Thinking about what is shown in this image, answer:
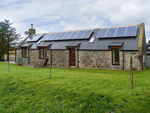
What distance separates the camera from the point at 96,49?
17.6m

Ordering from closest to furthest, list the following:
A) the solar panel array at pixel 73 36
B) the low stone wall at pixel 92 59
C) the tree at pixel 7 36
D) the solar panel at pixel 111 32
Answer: the low stone wall at pixel 92 59
the solar panel at pixel 111 32
the solar panel array at pixel 73 36
the tree at pixel 7 36

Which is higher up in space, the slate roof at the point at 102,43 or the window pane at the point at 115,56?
the slate roof at the point at 102,43

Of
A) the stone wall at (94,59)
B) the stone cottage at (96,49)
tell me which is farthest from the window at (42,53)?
the stone wall at (94,59)

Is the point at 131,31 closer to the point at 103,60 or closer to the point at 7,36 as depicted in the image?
the point at 103,60

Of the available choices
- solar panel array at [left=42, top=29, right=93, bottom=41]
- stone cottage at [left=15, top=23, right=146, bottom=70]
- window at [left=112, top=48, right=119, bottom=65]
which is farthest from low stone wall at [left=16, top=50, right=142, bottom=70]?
solar panel array at [left=42, top=29, right=93, bottom=41]

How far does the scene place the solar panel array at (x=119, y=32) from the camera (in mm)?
17250

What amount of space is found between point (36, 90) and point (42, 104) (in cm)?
174

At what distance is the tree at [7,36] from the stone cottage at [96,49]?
12.8 m

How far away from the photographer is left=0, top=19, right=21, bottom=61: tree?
3409 cm

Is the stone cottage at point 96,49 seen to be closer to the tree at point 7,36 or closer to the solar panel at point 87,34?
the solar panel at point 87,34

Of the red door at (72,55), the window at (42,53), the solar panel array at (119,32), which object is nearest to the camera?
the solar panel array at (119,32)

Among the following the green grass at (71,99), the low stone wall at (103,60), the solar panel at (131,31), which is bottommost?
the green grass at (71,99)

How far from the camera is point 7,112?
6.25 meters

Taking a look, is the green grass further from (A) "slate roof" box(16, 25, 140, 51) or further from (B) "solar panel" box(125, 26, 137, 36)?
(B) "solar panel" box(125, 26, 137, 36)
